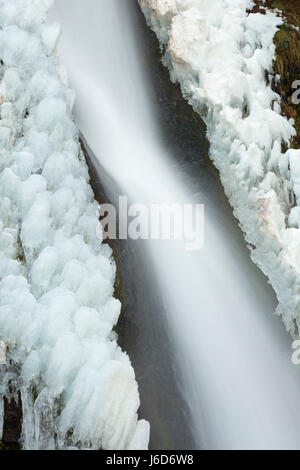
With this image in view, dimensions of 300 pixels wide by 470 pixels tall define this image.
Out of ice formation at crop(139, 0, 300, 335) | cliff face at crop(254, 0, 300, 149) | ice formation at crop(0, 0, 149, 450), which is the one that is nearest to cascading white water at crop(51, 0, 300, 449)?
ice formation at crop(139, 0, 300, 335)

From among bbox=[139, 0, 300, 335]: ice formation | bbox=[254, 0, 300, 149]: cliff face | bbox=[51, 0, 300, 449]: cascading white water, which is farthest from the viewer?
bbox=[254, 0, 300, 149]: cliff face

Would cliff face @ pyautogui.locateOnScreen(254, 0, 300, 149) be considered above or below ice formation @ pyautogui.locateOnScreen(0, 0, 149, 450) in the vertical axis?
above

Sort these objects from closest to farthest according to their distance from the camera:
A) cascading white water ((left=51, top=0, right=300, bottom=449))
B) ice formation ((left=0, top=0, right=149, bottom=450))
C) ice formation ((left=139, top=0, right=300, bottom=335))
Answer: ice formation ((left=0, top=0, right=149, bottom=450))
cascading white water ((left=51, top=0, right=300, bottom=449))
ice formation ((left=139, top=0, right=300, bottom=335))

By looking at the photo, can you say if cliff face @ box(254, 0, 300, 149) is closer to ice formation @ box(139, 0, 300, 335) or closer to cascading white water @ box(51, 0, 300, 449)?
ice formation @ box(139, 0, 300, 335)

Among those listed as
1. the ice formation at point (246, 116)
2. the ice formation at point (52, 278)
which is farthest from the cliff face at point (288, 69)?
the ice formation at point (52, 278)

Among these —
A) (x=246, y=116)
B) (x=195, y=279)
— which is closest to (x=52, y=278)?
(x=195, y=279)

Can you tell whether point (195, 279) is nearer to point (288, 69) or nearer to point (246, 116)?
point (246, 116)
